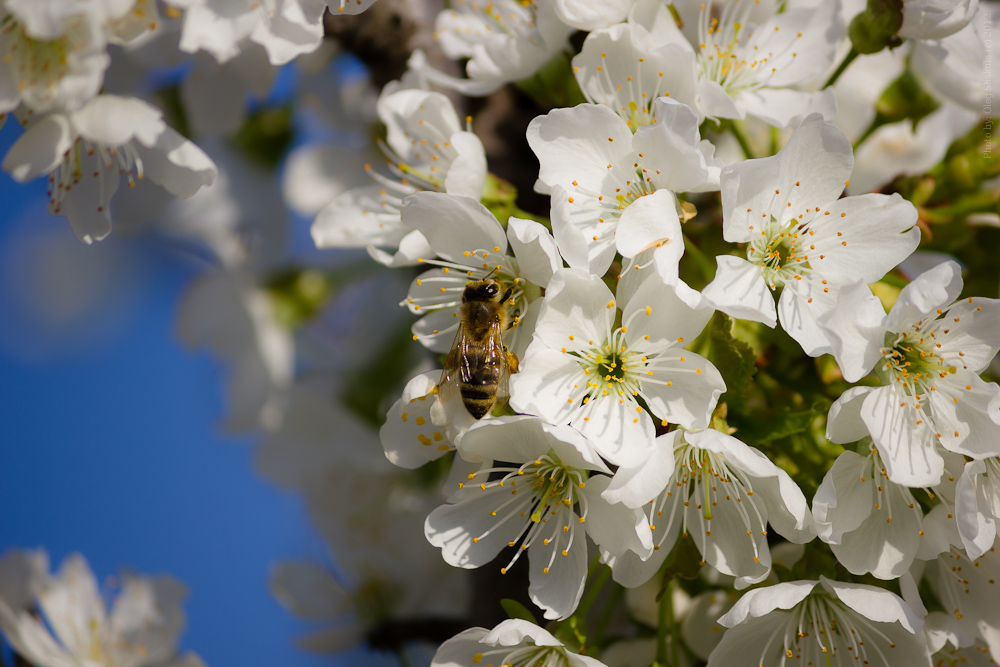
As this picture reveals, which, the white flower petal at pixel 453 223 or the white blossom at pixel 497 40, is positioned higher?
the white blossom at pixel 497 40

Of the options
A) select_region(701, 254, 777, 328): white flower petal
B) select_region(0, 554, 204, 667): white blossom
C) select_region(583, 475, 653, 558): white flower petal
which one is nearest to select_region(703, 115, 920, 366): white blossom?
select_region(701, 254, 777, 328): white flower petal

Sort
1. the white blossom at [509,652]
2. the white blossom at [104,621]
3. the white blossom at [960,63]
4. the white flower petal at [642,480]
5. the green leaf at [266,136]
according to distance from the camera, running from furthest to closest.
→ the green leaf at [266,136], the white blossom at [104,621], the white blossom at [960,63], the white blossom at [509,652], the white flower petal at [642,480]

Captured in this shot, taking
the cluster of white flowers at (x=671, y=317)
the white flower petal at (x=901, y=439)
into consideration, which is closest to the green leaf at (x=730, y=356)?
the cluster of white flowers at (x=671, y=317)

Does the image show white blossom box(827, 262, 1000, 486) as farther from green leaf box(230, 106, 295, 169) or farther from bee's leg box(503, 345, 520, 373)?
green leaf box(230, 106, 295, 169)

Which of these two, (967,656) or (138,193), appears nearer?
Result: (967,656)

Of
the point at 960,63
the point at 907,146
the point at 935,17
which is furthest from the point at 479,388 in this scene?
the point at 907,146

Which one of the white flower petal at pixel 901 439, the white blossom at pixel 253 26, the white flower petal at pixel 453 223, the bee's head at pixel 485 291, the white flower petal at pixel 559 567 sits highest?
the white blossom at pixel 253 26

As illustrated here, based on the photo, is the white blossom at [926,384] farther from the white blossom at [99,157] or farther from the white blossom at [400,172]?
the white blossom at [99,157]

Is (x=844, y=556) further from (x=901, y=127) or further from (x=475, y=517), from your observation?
(x=901, y=127)

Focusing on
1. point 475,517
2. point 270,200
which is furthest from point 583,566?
point 270,200
